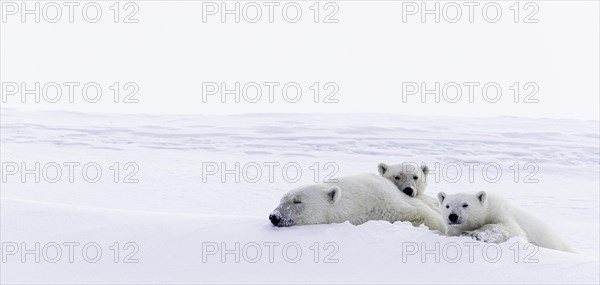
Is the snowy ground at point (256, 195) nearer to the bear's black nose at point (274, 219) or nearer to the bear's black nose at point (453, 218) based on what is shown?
the bear's black nose at point (274, 219)

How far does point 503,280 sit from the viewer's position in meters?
3.48

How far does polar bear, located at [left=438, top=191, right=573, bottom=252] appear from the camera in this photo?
15.3ft

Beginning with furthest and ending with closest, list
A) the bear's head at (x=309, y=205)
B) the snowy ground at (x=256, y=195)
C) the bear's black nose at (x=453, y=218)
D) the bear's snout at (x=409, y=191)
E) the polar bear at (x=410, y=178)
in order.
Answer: the polar bear at (x=410, y=178), the bear's snout at (x=409, y=191), the bear's head at (x=309, y=205), the bear's black nose at (x=453, y=218), the snowy ground at (x=256, y=195)

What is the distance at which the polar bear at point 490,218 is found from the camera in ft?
15.3

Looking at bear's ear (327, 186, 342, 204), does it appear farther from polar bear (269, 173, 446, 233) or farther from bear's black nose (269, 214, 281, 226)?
bear's black nose (269, 214, 281, 226)

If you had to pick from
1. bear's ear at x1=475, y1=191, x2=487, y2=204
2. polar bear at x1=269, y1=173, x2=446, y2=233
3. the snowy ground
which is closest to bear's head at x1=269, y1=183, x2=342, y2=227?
polar bear at x1=269, y1=173, x2=446, y2=233

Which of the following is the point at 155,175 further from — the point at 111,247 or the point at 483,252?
the point at 483,252

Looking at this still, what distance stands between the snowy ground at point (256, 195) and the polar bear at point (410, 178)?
1124 millimetres

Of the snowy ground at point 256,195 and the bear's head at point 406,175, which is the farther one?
the bear's head at point 406,175

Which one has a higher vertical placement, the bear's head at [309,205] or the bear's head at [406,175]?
the bear's head at [406,175]

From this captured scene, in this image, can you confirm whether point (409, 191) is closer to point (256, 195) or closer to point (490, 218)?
point (490, 218)

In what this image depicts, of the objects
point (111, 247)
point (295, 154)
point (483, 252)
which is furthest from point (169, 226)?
point (295, 154)

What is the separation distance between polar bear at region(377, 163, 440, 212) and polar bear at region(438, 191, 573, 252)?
18.6 inches

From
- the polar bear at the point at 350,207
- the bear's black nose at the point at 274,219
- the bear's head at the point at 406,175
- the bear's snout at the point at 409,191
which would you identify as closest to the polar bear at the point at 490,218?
the polar bear at the point at 350,207
